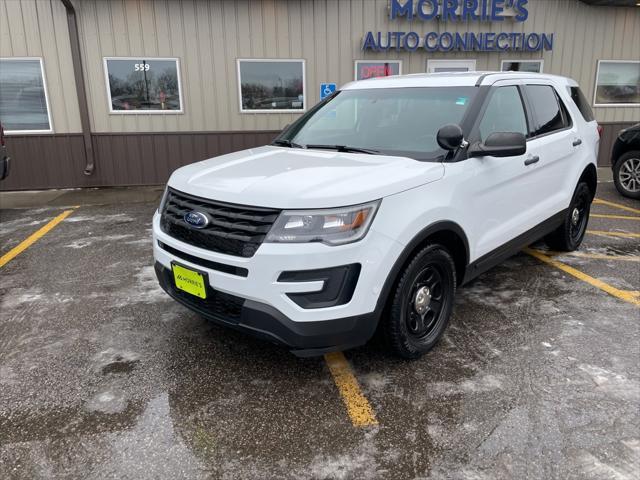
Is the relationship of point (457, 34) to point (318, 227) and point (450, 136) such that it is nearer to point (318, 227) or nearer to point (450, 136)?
point (450, 136)

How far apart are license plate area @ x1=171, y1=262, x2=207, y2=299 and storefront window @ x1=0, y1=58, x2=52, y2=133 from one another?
7905mm

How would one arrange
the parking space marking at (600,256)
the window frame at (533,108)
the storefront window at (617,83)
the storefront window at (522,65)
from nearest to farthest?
1. the window frame at (533,108)
2. the parking space marking at (600,256)
3. the storefront window at (522,65)
4. the storefront window at (617,83)

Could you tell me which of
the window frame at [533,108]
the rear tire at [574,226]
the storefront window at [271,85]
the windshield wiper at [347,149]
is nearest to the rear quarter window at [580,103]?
the window frame at [533,108]

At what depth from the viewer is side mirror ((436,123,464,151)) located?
3.10 metres

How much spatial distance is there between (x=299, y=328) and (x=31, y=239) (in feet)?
16.2

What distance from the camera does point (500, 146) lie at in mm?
3209

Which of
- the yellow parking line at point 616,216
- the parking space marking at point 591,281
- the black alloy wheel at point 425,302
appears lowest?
the parking space marking at point 591,281

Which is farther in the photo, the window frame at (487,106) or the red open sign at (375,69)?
the red open sign at (375,69)

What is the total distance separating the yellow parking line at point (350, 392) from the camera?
2.68 metres

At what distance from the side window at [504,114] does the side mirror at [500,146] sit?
23cm

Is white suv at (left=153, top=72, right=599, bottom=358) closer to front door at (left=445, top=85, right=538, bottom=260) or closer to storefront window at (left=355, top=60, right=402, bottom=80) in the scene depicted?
front door at (left=445, top=85, right=538, bottom=260)

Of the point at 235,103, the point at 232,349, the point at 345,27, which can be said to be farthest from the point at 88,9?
the point at 232,349

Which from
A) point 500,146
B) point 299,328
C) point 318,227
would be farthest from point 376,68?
point 299,328

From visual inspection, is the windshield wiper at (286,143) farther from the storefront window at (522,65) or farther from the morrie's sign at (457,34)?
the storefront window at (522,65)
